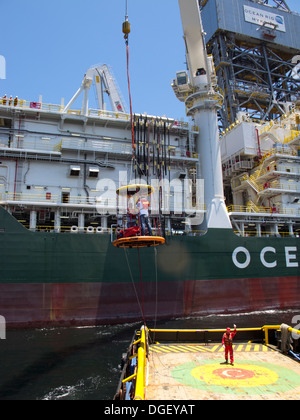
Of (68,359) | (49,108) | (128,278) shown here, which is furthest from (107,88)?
(68,359)

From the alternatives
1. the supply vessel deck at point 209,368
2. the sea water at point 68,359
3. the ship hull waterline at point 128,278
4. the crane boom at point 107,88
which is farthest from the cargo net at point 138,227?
the crane boom at point 107,88

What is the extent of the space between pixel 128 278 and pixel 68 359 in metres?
6.54

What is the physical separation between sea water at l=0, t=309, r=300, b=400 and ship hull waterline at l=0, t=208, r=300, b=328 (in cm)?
93

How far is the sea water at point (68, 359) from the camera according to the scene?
28.1ft

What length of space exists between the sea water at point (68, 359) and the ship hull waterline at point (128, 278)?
931 millimetres

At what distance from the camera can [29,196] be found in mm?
18703

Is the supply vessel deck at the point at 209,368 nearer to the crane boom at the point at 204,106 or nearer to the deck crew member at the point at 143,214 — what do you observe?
the deck crew member at the point at 143,214

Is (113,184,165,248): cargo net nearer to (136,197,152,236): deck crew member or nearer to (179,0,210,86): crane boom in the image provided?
(136,197,152,236): deck crew member

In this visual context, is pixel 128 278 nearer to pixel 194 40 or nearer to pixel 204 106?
pixel 204 106

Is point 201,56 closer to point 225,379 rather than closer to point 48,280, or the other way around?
point 48,280

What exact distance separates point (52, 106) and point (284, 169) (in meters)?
17.6

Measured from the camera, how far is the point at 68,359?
432 inches

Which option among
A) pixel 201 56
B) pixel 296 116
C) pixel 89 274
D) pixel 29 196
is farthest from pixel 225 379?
pixel 296 116

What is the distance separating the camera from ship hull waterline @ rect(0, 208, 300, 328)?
15.8 meters
